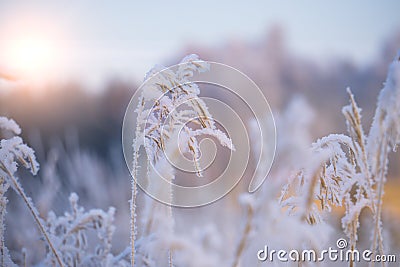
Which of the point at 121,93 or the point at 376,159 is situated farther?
the point at 121,93

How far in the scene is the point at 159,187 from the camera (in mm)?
774

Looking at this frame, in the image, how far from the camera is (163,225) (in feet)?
2.85

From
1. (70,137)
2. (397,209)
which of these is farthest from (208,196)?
(70,137)

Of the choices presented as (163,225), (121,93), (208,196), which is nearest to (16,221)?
(208,196)

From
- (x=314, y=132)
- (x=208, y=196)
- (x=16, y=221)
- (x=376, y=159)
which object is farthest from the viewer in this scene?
(x=314, y=132)

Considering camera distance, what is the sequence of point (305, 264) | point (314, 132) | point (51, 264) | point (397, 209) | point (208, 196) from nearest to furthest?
point (305, 264), point (51, 264), point (208, 196), point (397, 209), point (314, 132)

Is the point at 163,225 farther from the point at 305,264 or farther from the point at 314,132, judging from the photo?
the point at 314,132

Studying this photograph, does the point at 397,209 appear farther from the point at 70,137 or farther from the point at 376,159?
the point at 70,137

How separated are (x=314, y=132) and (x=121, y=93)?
2.04 metres

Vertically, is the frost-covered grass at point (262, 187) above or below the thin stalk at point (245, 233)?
above

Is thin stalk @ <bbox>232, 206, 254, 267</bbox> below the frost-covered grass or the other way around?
below

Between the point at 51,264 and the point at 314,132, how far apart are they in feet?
11.8

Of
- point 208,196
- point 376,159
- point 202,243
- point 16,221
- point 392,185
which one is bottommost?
point 202,243

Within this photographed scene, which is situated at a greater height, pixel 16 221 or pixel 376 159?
pixel 16 221
